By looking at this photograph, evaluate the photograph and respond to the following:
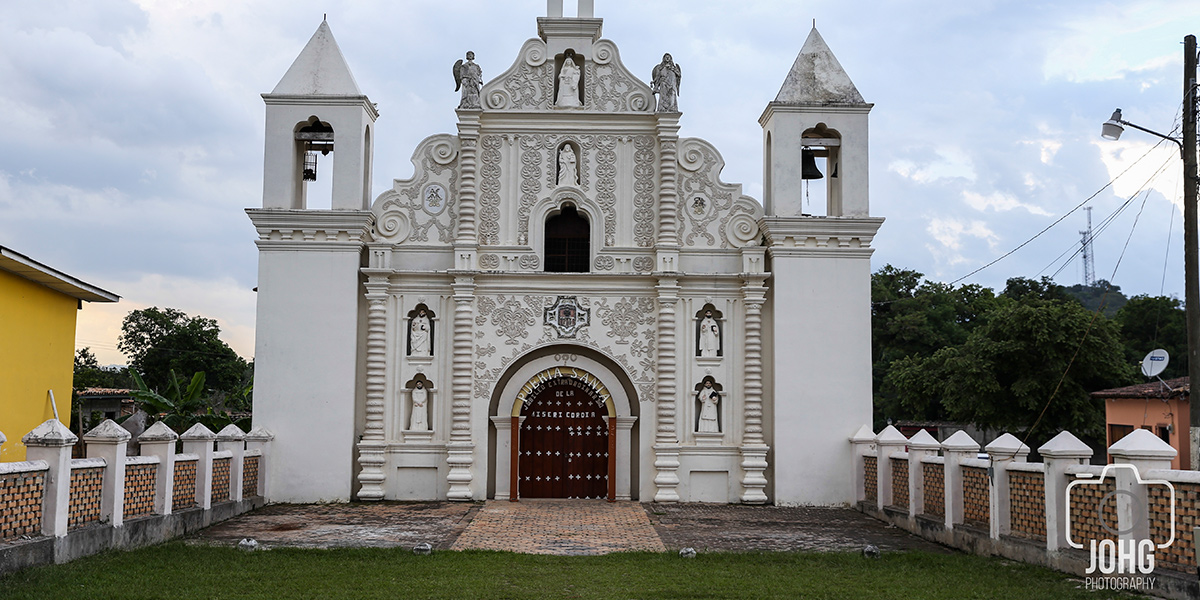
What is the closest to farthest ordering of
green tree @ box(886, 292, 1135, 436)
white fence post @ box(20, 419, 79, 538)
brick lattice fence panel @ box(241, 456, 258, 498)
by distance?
white fence post @ box(20, 419, 79, 538) → brick lattice fence panel @ box(241, 456, 258, 498) → green tree @ box(886, 292, 1135, 436)

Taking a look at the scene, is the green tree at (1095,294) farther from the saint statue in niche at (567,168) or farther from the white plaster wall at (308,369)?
the white plaster wall at (308,369)

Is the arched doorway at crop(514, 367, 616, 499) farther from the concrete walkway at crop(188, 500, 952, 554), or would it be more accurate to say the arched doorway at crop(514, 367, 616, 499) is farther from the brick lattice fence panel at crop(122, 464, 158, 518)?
the brick lattice fence panel at crop(122, 464, 158, 518)

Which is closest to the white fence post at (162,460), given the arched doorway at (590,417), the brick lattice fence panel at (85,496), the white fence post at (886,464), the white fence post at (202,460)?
the white fence post at (202,460)

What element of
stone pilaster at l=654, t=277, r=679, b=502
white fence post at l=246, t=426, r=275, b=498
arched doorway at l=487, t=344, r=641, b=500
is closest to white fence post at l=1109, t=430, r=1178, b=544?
stone pilaster at l=654, t=277, r=679, b=502

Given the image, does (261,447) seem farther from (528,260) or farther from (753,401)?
(753,401)

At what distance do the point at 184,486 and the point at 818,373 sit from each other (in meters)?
9.68

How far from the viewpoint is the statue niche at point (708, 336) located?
57.2 ft

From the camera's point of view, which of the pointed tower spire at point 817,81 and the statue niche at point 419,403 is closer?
the statue niche at point 419,403

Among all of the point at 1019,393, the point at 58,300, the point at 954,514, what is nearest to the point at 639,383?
the point at 954,514

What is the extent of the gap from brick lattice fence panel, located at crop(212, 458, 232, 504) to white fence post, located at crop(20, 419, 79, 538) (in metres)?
4.10

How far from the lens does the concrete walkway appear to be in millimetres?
12023

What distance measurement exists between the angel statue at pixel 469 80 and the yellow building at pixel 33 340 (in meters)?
6.32

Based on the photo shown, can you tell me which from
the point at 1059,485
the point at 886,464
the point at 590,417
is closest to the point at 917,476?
the point at 886,464

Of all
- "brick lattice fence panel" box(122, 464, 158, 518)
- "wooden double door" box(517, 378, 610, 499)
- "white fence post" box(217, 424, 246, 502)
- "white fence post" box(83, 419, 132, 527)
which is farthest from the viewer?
"wooden double door" box(517, 378, 610, 499)
